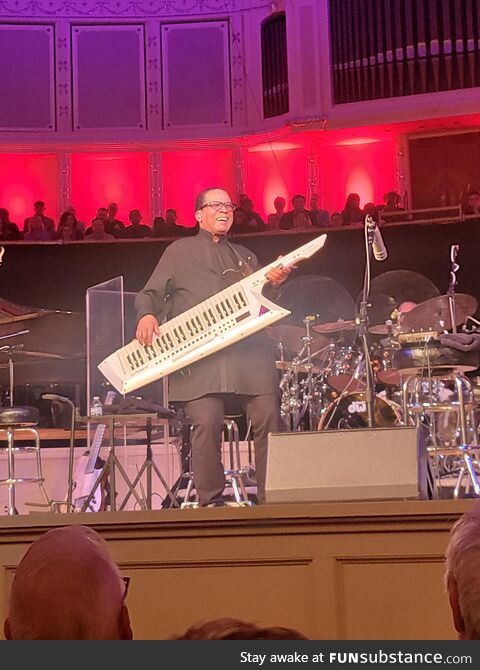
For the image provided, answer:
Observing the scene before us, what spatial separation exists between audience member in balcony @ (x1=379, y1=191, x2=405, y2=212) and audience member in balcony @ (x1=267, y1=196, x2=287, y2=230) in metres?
1.04

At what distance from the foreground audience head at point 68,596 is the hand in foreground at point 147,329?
8.55 feet

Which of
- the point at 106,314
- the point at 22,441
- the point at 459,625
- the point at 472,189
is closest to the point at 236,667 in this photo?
the point at 459,625

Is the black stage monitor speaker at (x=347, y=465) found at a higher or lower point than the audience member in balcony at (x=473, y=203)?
lower

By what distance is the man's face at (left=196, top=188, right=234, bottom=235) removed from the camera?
4.34m

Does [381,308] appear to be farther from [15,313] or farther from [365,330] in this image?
[365,330]

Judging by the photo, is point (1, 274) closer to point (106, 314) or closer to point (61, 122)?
point (61, 122)

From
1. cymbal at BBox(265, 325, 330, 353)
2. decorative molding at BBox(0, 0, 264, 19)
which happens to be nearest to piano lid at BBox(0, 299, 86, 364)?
cymbal at BBox(265, 325, 330, 353)

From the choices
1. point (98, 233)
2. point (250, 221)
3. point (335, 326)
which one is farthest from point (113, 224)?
point (335, 326)

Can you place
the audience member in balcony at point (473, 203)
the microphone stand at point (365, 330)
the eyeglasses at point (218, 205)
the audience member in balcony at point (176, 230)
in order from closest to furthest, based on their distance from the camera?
the microphone stand at point (365, 330) < the eyeglasses at point (218, 205) < the audience member in balcony at point (473, 203) < the audience member in balcony at point (176, 230)

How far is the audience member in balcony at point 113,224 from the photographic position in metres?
10.2

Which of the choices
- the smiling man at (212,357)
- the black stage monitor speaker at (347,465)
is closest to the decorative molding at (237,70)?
the smiling man at (212,357)

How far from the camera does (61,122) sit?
1123 centimetres

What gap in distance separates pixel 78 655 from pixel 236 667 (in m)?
0.20

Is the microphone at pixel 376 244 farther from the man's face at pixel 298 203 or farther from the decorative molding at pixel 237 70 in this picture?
the decorative molding at pixel 237 70
